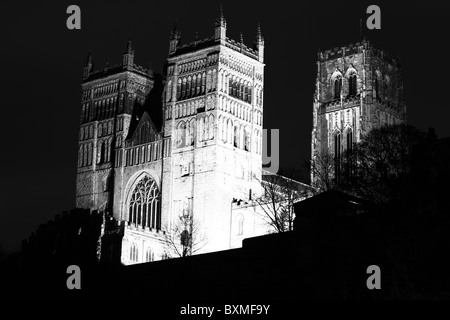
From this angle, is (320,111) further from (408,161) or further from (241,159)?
(408,161)

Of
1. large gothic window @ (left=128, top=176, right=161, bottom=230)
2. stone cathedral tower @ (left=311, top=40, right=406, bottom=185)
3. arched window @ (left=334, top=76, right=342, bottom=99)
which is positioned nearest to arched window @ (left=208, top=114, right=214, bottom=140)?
large gothic window @ (left=128, top=176, right=161, bottom=230)

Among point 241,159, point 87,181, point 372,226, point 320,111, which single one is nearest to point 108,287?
point 372,226

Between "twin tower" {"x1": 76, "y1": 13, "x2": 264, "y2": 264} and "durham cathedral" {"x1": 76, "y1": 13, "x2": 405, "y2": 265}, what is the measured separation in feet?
0.33

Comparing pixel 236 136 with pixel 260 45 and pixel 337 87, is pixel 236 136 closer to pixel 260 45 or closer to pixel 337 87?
pixel 260 45

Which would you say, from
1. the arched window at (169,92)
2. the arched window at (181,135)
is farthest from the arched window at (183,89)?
the arched window at (181,135)

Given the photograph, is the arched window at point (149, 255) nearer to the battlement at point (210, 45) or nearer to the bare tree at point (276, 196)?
the bare tree at point (276, 196)

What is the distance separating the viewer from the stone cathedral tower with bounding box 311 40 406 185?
121688mm

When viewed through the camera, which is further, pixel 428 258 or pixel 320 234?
pixel 320 234

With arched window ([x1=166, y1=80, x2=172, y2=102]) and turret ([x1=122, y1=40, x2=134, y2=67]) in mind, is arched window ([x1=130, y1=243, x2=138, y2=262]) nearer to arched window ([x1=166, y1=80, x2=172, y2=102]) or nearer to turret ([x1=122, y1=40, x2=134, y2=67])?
arched window ([x1=166, y1=80, x2=172, y2=102])

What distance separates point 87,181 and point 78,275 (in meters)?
35.8

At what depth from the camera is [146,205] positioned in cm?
10406

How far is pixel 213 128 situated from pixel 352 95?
101ft

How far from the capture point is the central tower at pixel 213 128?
97.2 m
